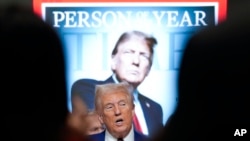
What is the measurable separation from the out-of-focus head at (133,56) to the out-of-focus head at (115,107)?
36 mm

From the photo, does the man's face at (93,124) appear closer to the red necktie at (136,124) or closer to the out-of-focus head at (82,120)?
the out-of-focus head at (82,120)

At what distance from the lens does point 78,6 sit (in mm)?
1428

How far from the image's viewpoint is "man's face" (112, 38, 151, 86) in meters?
1.42

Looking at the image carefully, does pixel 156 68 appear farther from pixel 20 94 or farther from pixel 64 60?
pixel 20 94

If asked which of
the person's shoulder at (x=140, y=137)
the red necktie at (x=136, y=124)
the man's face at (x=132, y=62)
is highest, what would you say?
the man's face at (x=132, y=62)

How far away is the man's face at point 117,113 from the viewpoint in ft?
4.58

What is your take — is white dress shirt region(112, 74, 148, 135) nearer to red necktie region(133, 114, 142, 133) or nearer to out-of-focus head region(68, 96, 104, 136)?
red necktie region(133, 114, 142, 133)

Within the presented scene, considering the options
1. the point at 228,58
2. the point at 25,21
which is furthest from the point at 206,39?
the point at 25,21

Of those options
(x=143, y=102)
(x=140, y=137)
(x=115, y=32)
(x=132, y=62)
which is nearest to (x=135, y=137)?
(x=140, y=137)

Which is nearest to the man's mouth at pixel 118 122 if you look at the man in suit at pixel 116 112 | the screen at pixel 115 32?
the man in suit at pixel 116 112

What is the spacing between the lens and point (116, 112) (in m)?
1.40

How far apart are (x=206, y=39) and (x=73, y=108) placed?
50 centimetres

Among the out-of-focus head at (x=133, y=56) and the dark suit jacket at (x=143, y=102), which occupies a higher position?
the out-of-focus head at (x=133, y=56)

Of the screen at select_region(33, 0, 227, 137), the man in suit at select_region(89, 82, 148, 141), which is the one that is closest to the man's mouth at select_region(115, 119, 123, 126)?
the man in suit at select_region(89, 82, 148, 141)
